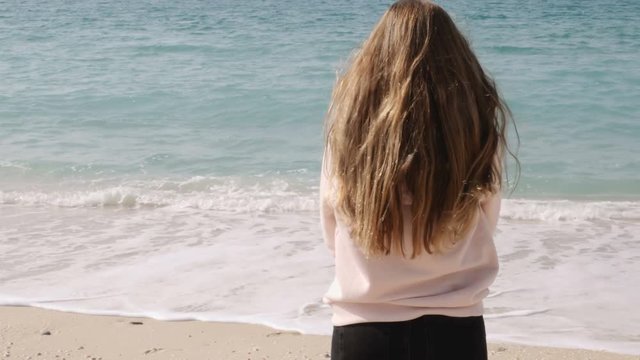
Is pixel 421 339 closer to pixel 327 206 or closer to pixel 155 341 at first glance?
pixel 327 206

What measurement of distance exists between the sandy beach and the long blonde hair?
222cm

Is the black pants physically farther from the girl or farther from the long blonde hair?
the long blonde hair

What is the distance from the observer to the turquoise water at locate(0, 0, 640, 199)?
30.1 ft

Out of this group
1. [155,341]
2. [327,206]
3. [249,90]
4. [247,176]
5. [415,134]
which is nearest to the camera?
[415,134]

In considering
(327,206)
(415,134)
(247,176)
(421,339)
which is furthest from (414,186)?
(247,176)

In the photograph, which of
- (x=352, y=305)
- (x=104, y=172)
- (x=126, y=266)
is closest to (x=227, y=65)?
(x=104, y=172)

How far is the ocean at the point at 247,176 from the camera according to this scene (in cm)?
504

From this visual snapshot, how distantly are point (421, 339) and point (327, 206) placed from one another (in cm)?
35

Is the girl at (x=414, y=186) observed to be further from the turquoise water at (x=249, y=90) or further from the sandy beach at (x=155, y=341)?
the turquoise water at (x=249, y=90)

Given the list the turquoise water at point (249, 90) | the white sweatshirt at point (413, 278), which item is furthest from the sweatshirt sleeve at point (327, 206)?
the turquoise water at point (249, 90)

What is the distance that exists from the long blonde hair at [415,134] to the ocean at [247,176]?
24 cm

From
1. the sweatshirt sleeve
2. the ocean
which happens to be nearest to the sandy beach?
the ocean

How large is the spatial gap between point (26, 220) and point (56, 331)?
2892 millimetres

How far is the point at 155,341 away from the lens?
423cm
